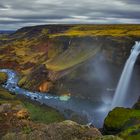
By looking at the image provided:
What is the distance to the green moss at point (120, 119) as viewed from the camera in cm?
4812

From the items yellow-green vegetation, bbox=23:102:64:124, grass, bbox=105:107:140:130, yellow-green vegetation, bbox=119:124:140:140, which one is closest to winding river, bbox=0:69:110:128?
yellow-green vegetation, bbox=23:102:64:124

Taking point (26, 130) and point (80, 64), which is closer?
point (26, 130)

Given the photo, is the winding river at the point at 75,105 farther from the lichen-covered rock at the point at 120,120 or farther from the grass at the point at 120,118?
→ the lichen-covered rock at the point at 120,120

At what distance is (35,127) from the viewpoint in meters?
17.4

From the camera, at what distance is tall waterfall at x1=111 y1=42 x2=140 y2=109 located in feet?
302

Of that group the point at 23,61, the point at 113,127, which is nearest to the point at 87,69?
the point at 23,61

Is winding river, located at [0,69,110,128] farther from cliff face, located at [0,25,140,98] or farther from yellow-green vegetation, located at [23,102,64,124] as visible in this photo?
cliff face, located at [0,25,140,98]

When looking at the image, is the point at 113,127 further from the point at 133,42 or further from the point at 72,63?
the point at 72,63

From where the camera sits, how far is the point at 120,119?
50375 mm

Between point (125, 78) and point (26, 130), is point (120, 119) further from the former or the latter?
point (125, 78)

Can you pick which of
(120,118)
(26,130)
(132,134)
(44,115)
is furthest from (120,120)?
(26,130)

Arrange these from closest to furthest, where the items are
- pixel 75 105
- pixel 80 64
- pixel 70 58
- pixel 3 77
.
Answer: pixel 75 105
pixel 80 64
pixel 70 58
pixel 3 77

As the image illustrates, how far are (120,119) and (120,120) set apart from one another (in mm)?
419

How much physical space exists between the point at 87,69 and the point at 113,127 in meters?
63.2
